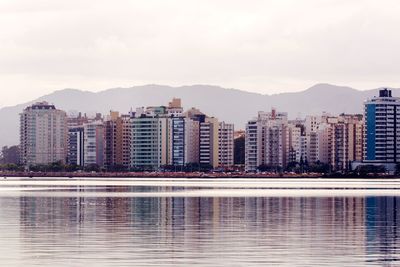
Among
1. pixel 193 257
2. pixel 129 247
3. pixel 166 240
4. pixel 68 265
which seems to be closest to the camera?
pixel 68 265

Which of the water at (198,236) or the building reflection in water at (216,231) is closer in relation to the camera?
the water at (198,236)

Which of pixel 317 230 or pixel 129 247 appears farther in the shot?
pixel 317 230

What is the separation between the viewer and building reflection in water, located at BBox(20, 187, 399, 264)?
46688 millimetres

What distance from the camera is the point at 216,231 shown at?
5734 centimetres

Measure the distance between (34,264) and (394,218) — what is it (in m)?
30.6

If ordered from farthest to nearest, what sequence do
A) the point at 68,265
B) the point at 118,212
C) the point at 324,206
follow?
the point at 324,206, the point at 118,212, the point at 68,265

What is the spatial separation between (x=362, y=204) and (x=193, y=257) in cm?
4751

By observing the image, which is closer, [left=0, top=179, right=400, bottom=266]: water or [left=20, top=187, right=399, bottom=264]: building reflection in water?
[left=0, top=179, right=400, bottom=266]: water

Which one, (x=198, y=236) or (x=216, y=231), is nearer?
(x=198, y=236)

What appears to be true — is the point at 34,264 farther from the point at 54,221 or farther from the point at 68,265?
the point at 54,221

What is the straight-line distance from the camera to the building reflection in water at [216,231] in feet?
153

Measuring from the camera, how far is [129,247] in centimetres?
4847

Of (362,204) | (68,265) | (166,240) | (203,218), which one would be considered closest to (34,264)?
(68,265)

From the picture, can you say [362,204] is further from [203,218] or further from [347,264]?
[347,264]
